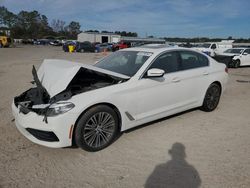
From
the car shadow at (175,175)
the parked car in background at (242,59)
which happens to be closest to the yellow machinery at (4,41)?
the parked car in background at (242,59)

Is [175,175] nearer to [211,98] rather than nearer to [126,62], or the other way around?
[126,62]

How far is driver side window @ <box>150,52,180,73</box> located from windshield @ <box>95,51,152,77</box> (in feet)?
0.70

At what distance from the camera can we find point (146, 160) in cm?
372

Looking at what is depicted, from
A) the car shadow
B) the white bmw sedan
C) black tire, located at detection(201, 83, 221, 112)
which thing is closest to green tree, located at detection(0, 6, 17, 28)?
the white bmw sedan

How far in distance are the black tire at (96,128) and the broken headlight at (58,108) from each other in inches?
10.0

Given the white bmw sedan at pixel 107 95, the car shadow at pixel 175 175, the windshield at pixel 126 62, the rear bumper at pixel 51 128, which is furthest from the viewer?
the windshield at pixel 126 62

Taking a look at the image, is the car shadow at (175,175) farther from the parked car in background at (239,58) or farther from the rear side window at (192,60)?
the parked car in background at (239,58)

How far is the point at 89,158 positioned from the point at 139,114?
118 centimetres

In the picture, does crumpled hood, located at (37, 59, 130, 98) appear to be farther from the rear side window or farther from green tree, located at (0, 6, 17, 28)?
green tree, located at (0, 6, 17, 28)

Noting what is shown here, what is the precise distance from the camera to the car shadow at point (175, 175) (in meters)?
3.15

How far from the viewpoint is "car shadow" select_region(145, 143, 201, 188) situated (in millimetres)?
3148

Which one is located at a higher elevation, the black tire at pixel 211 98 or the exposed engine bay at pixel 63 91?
the exposed engine bay at pixel 63 91

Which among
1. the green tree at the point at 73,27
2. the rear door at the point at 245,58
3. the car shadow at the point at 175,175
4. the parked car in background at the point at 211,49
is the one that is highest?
the green tree at the point at 73,27

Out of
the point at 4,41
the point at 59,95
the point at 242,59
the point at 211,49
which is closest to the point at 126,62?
the point at 59,95
